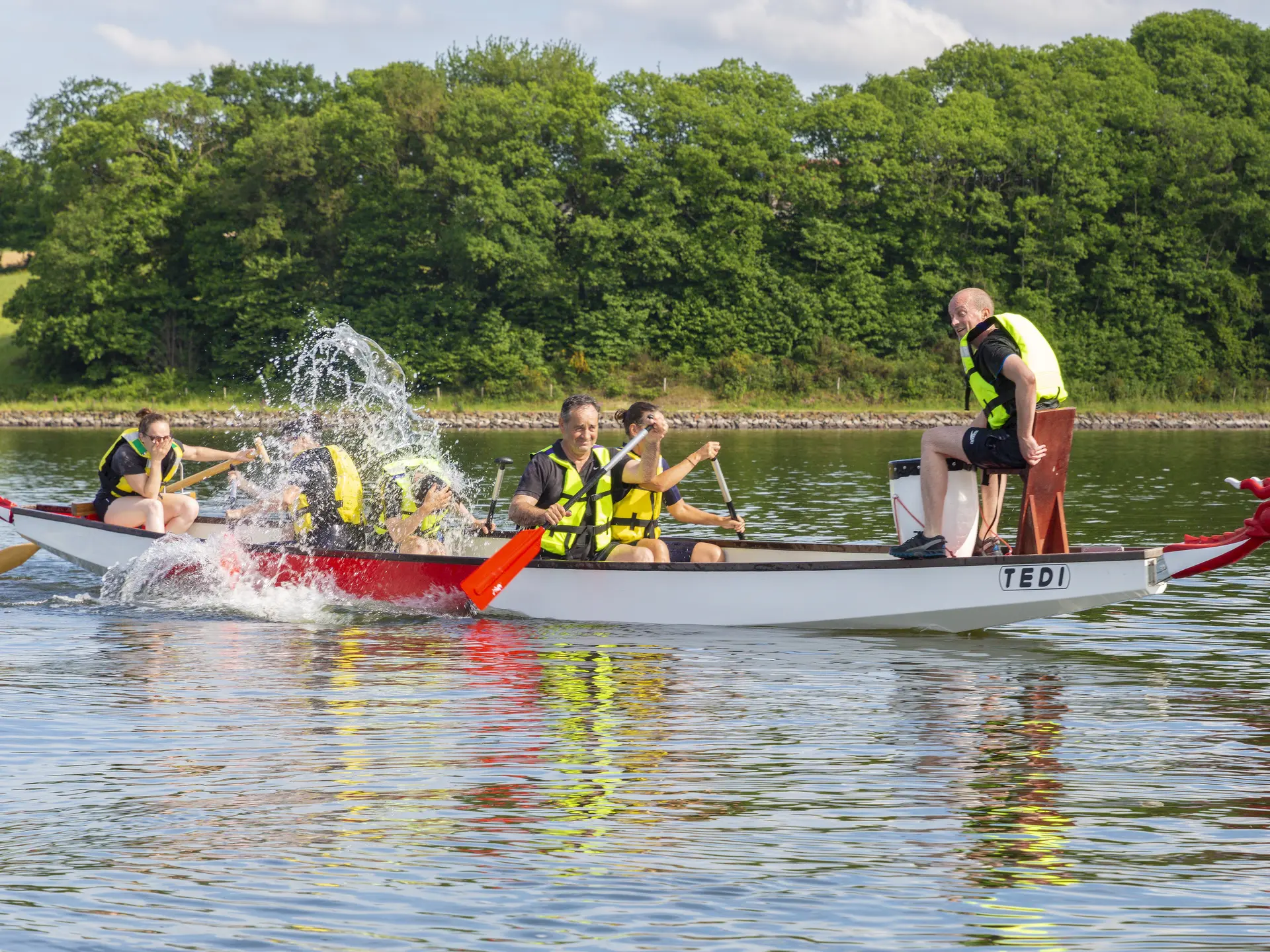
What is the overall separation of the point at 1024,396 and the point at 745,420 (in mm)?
38202

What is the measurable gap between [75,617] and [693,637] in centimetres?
458

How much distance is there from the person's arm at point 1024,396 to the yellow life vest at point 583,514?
2.94 metres

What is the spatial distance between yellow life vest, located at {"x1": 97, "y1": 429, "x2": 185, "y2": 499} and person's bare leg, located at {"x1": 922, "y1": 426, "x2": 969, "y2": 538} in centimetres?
638

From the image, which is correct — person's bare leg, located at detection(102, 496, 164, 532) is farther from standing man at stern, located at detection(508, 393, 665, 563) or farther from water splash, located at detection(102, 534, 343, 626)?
standing man at stern, located at detection(508, 393, 665, 563)

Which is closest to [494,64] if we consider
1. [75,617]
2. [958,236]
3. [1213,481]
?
[958,236]

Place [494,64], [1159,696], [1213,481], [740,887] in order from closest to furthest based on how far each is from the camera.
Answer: [740,887]
[1159,696]
[1213,481]
[494,64]

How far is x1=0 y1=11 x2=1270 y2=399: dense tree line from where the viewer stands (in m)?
54.7

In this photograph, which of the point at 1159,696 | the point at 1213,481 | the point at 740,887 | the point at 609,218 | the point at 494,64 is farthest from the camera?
the point at 494,64

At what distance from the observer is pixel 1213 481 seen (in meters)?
22.5

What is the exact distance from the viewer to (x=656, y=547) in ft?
33.8

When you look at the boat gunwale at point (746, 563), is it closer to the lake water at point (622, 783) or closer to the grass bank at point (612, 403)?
the lake water at point (622, 783)

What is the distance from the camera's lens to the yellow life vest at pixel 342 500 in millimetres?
10961

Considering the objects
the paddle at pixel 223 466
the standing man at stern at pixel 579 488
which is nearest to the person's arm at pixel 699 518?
the standing man at stern at pixel 579 488

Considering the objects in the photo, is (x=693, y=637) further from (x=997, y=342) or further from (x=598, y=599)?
(x=997, y=342)
